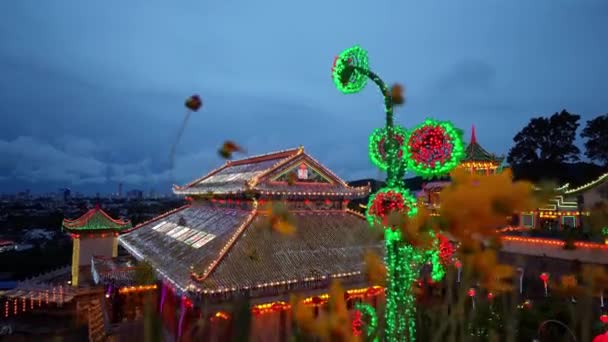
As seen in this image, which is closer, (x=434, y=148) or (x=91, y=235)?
(x=434, y=148)

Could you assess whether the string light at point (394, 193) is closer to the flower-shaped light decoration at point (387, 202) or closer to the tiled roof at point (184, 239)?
the flower-shaped light decoration at point (387, 202)

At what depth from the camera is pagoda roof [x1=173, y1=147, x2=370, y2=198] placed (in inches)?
499

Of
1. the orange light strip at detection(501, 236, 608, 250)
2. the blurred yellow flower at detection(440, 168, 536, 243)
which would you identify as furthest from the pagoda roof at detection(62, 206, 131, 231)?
the blurred yellow flower at detection(440, 168, 536, 243)

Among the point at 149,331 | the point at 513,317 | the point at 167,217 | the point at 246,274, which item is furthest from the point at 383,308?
the point at 167,217

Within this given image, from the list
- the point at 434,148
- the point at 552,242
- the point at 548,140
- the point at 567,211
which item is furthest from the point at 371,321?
the point at 548,140

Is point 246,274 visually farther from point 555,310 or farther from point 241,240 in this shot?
point 555,310

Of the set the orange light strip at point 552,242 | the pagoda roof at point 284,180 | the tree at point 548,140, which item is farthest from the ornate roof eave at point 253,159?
the tree at point 548,140

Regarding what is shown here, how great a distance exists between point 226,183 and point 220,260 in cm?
598

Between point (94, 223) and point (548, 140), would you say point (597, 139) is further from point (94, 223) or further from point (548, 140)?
point (94, 223)

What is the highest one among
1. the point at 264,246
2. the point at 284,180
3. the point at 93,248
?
the point at 284,180

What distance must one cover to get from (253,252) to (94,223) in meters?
13.0

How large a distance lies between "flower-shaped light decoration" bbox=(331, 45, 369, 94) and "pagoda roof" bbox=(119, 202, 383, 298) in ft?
9.97

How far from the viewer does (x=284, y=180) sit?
13.1 metres

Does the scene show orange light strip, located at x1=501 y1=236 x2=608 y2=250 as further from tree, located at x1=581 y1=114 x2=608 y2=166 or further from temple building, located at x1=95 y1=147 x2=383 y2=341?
tree, located at x1=581 y1=114 x2=608 y2=166
